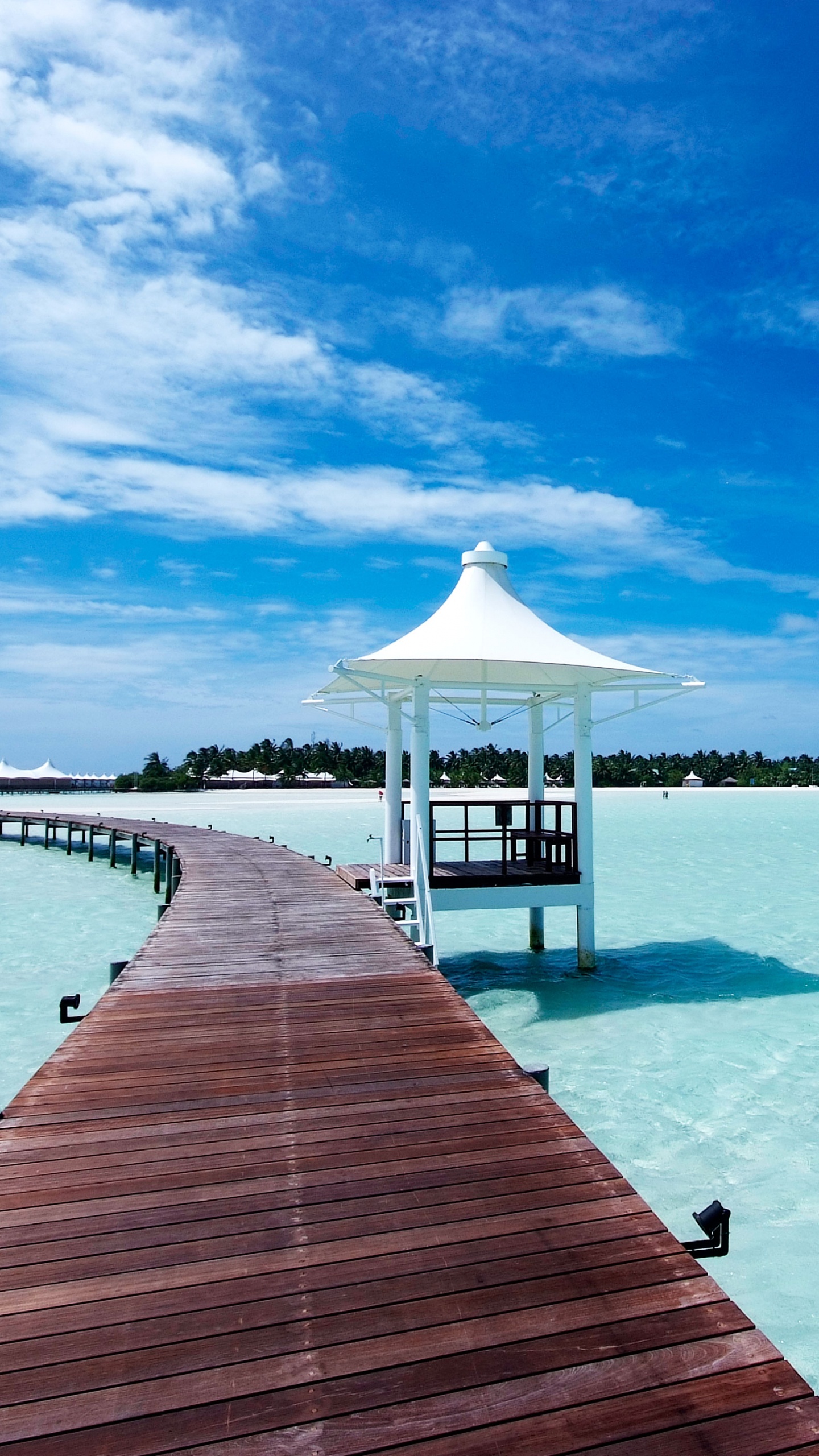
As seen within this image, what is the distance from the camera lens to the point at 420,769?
10.6m

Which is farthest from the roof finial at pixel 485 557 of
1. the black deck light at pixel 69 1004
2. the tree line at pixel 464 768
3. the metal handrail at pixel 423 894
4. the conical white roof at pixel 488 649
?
the tree line at pixel 464 768

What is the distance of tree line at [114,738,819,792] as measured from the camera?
82.1 m

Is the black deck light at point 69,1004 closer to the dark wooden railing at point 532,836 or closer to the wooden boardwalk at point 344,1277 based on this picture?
the wooden boardwalk at point 344,1277

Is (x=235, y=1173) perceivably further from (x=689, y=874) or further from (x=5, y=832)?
(x=5, y=832)

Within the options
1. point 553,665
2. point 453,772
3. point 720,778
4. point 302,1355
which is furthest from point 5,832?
point 720,778

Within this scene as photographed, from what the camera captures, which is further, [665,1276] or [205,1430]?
[665,1276]

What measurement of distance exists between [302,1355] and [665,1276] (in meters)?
1.24

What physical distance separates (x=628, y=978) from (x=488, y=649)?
520cm

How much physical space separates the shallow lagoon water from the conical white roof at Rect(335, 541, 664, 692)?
13.6 feet

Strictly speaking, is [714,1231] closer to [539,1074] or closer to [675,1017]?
[539,1074]

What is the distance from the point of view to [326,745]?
98.5 meters

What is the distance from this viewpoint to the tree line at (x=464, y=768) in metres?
82.1

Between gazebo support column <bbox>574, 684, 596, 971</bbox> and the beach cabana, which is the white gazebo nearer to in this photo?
gazebo support column <bbox>574, 684, 596, 971</bbox>

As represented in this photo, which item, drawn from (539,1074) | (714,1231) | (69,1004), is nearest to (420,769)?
(69,1004)
